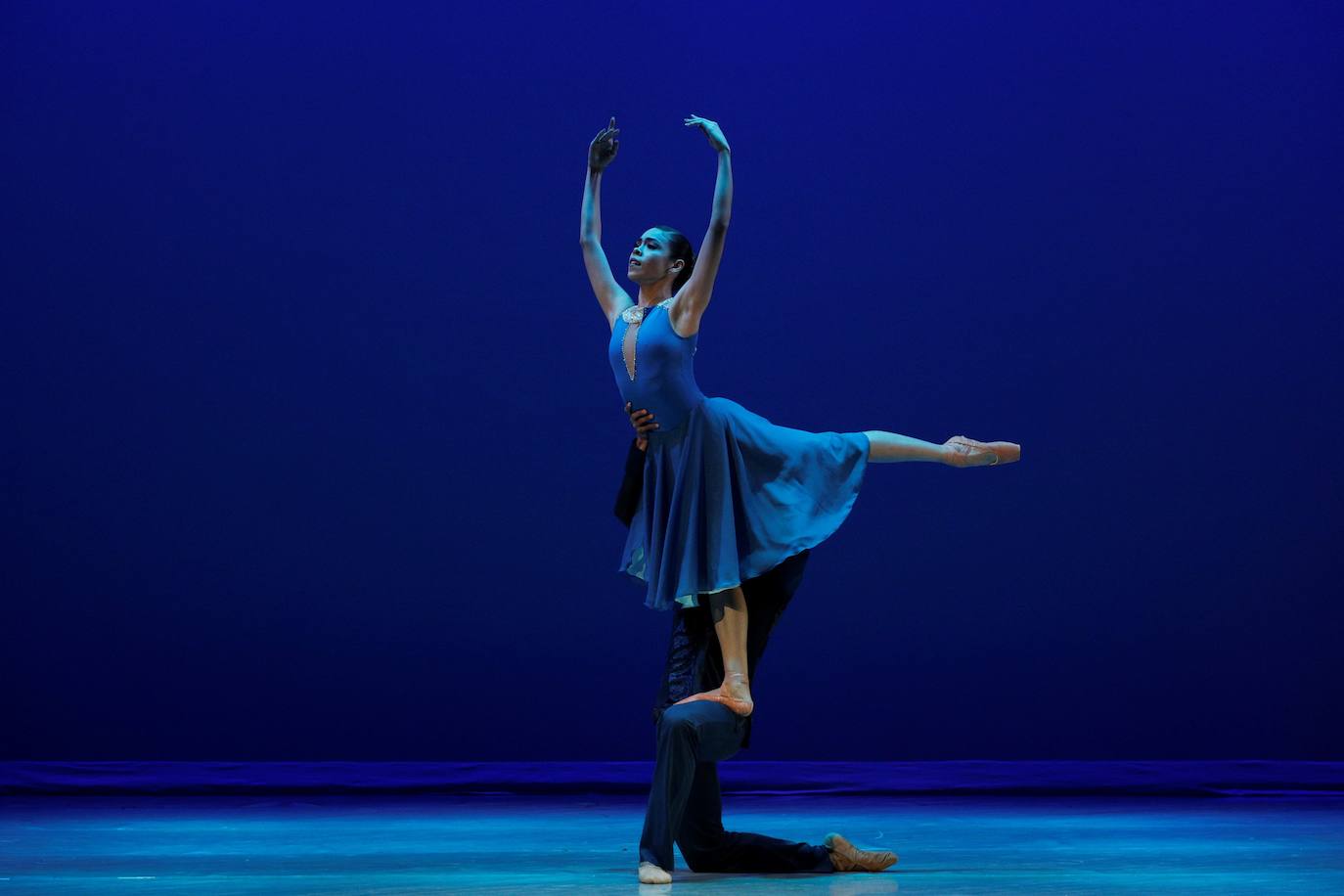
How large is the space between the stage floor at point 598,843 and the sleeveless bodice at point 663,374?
3.25ft

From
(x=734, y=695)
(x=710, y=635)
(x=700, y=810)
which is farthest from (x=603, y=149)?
(x=700, y=810)

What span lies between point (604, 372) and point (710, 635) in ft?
7.24

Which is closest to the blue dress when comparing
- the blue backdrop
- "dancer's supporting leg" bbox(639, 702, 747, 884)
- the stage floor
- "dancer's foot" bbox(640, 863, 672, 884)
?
"dancer's supporting leg" bbox(639, 702, 747, 884)

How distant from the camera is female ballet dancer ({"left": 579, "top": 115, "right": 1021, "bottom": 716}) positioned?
306 centimetres

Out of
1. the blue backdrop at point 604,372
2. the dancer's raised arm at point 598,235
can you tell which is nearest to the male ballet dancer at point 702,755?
the dancer's raised arm at point 598,235

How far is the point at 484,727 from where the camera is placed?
521 centimetres

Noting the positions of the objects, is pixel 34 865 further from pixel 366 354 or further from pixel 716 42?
pixel 716 42

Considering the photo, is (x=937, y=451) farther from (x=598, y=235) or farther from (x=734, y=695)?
(x=598, y=235)

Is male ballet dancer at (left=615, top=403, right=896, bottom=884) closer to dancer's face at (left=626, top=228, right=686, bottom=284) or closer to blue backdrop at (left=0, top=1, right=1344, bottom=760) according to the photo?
dancer's face at (left=626, top=228, right=686, bottom=284)

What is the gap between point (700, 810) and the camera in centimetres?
309

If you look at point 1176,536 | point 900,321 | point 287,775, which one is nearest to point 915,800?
point 1176,536

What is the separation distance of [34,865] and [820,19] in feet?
12.6

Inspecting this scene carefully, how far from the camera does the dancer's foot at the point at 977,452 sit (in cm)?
325

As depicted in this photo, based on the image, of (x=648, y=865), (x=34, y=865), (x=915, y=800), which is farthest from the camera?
(x=915, y=800)
